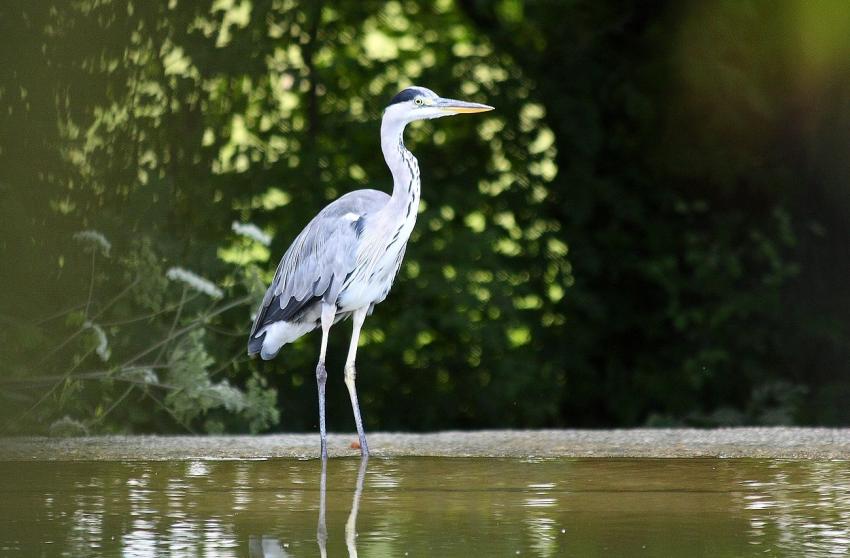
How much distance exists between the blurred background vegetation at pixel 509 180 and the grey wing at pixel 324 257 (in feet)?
6.66

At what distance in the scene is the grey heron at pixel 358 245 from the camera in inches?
249

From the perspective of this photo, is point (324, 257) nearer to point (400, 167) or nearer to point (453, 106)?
point (400, 167)

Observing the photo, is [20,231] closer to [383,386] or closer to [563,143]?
[383,386]

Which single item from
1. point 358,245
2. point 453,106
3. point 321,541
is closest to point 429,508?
point 321,541

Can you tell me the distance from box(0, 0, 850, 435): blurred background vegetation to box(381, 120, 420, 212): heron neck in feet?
7.58

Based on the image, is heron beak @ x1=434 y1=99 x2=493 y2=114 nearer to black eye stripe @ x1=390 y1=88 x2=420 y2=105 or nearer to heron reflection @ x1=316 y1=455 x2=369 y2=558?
black eye stripe @ x1=390 y1=88 x2=420 y2=105

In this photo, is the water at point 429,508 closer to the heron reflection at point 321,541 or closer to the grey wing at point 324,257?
the heron reflection at point 321,541

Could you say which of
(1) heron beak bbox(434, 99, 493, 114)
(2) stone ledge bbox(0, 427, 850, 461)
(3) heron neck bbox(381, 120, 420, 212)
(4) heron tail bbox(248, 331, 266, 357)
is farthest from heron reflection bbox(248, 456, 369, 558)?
(1) heron beak bbox(434, 99, 493, 114)

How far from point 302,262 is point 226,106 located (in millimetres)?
3184

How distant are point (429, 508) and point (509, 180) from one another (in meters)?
5.45

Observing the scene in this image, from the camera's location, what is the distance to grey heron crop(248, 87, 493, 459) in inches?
249

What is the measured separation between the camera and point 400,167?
21.0ft

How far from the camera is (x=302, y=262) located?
6.42 m

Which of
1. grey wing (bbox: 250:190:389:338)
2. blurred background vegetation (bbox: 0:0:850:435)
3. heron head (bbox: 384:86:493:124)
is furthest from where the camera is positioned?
blurred background vegetation (bbox: 0:0:850:435)
